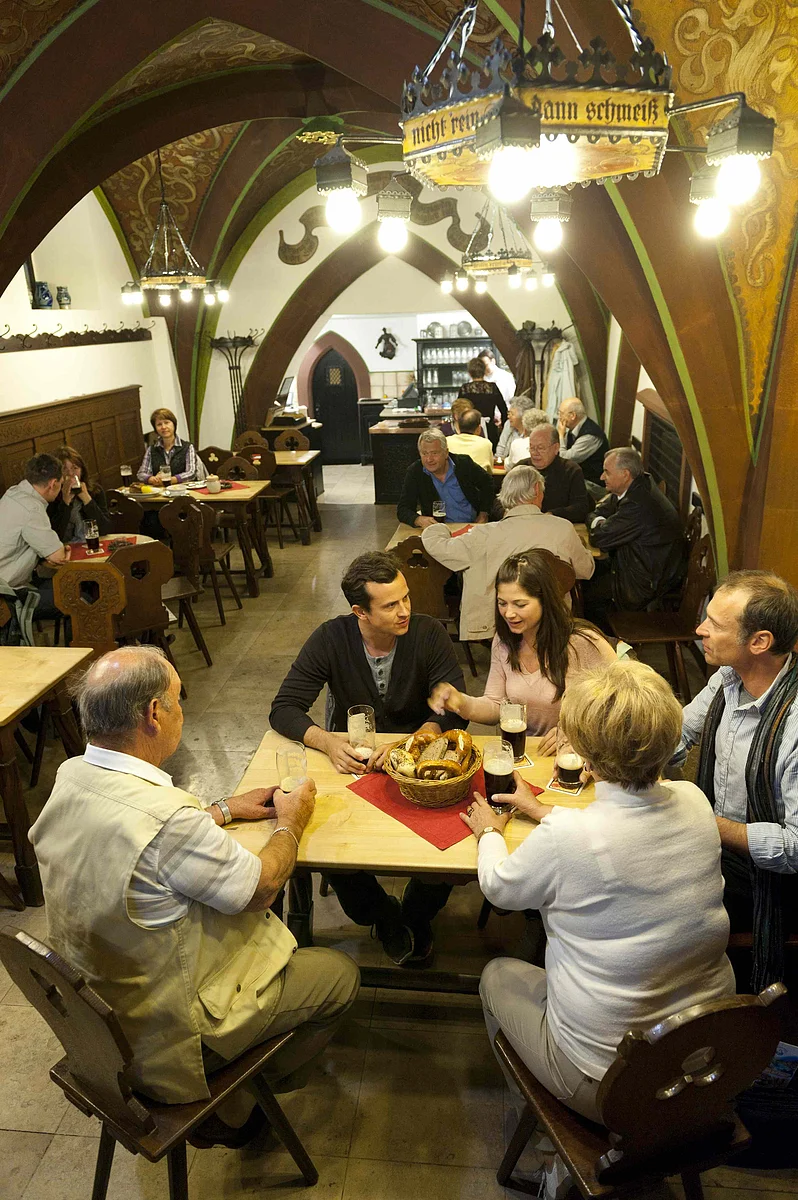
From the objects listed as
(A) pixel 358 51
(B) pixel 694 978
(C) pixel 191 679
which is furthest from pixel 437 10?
(B) pixel 694 978

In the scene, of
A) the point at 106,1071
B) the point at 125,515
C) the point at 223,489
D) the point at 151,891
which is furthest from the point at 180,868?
the point at 223,489

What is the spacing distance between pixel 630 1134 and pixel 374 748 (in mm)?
1319

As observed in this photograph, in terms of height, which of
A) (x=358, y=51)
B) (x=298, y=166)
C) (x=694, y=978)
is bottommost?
(x=694, y=978)

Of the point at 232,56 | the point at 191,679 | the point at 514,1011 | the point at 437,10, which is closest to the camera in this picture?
the point at 514,1011

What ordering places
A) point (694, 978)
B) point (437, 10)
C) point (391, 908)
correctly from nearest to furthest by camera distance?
point (694, 978) < point (391, 908) < point (437, 10)

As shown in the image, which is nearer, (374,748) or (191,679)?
(374,748)

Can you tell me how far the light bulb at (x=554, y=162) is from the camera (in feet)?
7.06

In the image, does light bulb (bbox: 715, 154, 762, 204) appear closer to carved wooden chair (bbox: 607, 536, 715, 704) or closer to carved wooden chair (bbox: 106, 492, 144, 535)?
carved wooden chair (bbox: 607, 536, 715, 704)

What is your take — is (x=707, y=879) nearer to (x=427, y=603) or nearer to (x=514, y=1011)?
(x=514, y=1011)

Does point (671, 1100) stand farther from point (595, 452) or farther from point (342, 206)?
point (595, 452)

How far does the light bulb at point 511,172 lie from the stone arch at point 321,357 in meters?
15.1

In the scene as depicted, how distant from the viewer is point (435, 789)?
2.38 m

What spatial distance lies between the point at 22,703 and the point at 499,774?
193 cm

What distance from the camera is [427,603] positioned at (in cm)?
466
